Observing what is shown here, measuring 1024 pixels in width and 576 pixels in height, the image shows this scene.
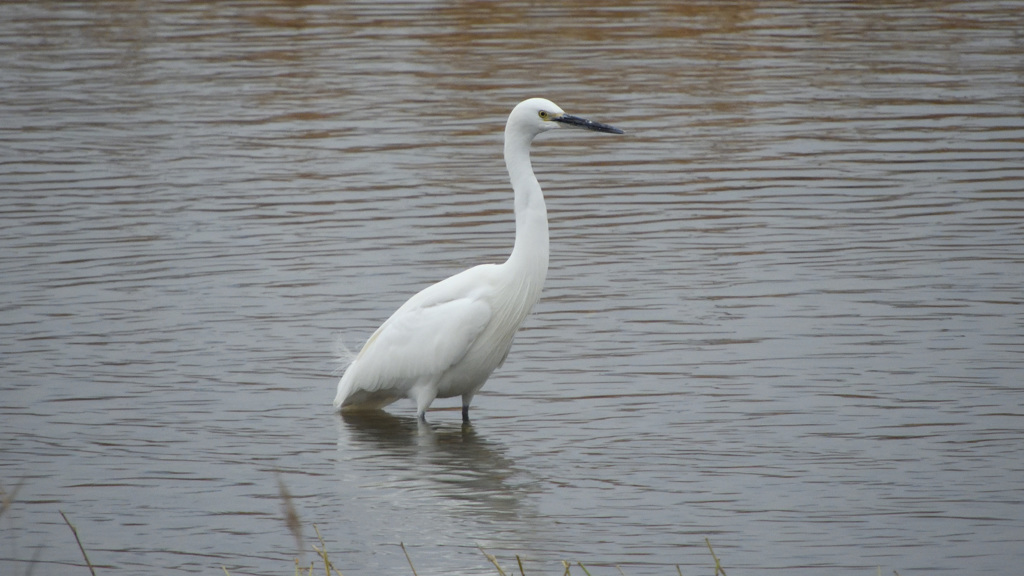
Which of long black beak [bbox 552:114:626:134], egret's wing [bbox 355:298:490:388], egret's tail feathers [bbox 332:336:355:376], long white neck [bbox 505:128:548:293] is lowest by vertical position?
egret's tail feathers [bbox 332:336:355:376]

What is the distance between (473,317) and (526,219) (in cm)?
53

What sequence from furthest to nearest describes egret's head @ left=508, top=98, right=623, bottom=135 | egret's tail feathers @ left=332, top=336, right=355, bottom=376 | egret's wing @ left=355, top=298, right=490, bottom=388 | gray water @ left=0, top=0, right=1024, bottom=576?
egret's tail feathers @ left=332, top=336, right=355, bottom=376
egret's head @ left=508, top=98, right=623, bottom=135
egret's wing @ left=355, top=298, right=490, bottom=388
gray water @ left=0, top=0, right=1024, bottom=576

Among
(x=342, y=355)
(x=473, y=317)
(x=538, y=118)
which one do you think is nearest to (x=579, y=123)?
(x=538, y=118)

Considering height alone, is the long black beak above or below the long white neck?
above

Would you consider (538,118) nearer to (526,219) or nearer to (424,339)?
(526,219)

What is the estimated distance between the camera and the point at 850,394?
22.7 ft

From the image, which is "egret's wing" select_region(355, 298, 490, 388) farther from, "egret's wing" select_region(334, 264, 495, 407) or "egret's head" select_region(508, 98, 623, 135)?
"egret's head" select_region(508, 98, 623, 135)

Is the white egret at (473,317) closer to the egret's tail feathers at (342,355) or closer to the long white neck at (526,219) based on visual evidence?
the long white neck at (526,219)

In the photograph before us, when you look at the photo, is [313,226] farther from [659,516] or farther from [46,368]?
[659,516]

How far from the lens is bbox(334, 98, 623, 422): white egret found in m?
Answer: 6.75

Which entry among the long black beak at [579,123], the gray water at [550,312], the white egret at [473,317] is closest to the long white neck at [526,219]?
the white egret at [473,317]

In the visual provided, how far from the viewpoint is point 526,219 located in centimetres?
677

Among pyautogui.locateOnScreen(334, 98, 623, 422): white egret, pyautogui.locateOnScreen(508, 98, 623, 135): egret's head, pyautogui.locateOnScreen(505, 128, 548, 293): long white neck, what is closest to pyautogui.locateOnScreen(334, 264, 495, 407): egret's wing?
pyautogui.locateOnScreen(334, 98, 623, 422): white egret

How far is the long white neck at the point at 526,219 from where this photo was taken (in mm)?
6766
